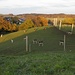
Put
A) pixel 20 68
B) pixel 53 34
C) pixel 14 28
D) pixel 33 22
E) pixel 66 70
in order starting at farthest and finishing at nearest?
1. pixel 33 22
2. pixel 14 28
3. pixel 53 34
4. pixel 20 68
5. pixel 66 70

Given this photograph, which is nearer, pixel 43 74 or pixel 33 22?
pixel 43 74

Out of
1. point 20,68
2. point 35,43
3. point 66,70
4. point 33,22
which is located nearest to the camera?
point 66,70

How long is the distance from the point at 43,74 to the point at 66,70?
2.31 ft

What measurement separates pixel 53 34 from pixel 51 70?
35.8 meters

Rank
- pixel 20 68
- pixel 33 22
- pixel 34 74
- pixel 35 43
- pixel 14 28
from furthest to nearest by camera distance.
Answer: pixel 33 22 < pixel 14 28 < pixel 35 43 < pixel 20 68 < pixel 34 74

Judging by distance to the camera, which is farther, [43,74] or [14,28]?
[14,28]

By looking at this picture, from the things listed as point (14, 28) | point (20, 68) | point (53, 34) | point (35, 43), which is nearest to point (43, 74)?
point (20, 68)

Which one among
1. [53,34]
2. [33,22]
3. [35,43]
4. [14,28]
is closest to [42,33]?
[53,34]

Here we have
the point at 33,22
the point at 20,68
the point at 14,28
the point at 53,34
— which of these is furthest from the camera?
the point at 33,22

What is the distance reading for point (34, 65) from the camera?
8.30m

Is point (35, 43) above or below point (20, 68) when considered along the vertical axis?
below

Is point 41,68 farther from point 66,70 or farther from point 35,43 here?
point 35,43

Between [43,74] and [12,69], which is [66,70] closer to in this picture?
[43,74]

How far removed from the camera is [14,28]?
71875 mm
